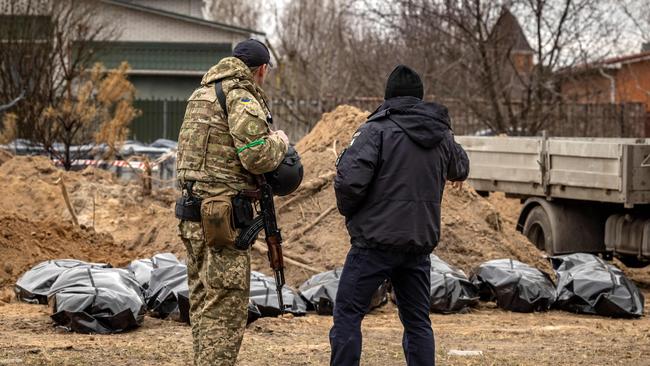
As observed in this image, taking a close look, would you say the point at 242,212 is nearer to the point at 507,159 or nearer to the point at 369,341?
the point at 369,341

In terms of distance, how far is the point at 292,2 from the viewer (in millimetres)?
49656

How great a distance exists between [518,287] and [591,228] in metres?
3.76

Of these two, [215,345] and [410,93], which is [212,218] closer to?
[215,345]

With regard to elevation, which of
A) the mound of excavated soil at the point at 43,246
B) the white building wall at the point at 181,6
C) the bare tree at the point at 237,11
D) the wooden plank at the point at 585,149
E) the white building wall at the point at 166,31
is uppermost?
the bare tree at the point at 237,11

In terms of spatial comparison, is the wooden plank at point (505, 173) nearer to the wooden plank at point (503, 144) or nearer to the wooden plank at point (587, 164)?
the wooden plank at point (503, 144)

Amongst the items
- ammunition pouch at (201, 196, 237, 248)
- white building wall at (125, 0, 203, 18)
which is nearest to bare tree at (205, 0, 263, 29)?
white building wall at (125, 0, 203, 18)

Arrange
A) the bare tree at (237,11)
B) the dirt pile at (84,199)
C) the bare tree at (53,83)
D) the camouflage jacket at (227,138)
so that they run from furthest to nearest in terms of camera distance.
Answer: the bare tree at (237,11)
the bare tree at (53,83)
the dirt pile at (84,199)
the camouflage jacket at (227,138)

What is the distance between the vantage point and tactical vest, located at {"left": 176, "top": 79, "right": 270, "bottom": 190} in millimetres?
5711

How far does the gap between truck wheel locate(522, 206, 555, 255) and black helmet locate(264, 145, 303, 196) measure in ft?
28.0

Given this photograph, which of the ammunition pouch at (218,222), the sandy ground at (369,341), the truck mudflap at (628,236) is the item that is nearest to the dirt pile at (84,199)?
the sandy ground at (369,341)

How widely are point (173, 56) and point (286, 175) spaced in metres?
32.9

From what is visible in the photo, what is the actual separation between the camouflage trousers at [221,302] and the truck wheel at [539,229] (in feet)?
28.9

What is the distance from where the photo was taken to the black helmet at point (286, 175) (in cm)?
587

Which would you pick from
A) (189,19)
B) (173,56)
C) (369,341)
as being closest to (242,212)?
(369,341)
